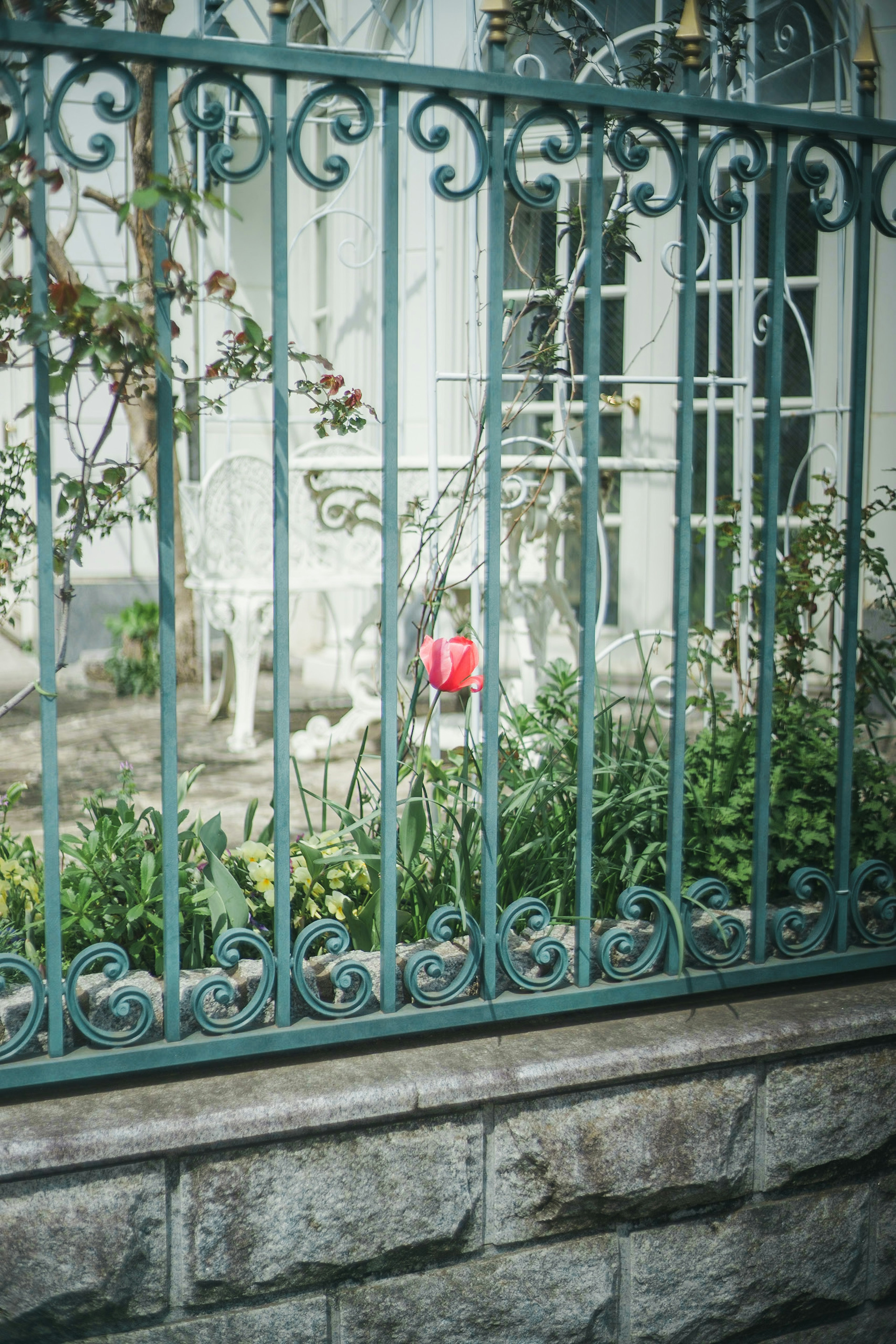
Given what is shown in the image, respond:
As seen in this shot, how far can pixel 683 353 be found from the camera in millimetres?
1893

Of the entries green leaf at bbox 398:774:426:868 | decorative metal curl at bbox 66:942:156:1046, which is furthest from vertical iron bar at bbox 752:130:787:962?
decorative metal curl at bbox 66:942:156:1046

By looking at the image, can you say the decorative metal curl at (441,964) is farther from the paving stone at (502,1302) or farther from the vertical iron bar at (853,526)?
the vertical iron bar at (853,526)

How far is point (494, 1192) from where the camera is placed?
1785mm

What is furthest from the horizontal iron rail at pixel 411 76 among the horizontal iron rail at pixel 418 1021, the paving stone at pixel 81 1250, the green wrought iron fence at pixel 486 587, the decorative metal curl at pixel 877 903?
the paving stone at pixel 81 1250

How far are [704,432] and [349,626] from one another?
2.47 metres

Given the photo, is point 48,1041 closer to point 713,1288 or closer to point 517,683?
point 713,1288

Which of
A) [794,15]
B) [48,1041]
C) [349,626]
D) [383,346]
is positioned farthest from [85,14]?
[349,626]

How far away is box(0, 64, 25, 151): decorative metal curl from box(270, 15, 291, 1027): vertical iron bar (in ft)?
1.04

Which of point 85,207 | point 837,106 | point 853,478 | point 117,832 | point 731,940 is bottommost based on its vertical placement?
point 731,940

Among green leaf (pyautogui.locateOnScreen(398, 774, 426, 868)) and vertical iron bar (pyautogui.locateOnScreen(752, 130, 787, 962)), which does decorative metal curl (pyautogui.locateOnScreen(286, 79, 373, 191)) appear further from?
green leaf (pyautogui.locateOnScreen(398, 774, 426, 868))

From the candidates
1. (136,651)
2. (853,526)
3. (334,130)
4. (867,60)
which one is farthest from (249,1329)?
(136,651)

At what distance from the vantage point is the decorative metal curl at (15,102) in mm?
1517

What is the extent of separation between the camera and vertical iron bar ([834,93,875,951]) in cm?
199

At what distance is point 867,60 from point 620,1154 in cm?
170
